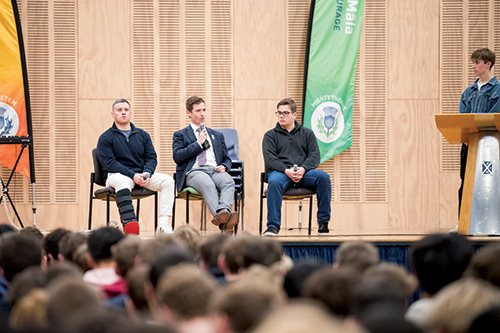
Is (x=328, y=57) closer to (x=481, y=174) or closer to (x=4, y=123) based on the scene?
(x=481, y=174)

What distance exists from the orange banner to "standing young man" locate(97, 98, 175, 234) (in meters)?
1.57

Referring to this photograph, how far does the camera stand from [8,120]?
5375mm

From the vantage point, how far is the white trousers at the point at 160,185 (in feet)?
13.4

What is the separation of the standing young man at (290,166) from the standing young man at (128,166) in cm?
84

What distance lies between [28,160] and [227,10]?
278 cm

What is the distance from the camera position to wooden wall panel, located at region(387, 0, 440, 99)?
5.99 metres

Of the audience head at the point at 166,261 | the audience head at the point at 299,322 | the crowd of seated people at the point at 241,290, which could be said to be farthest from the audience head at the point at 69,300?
the audience head at the point at 299,322

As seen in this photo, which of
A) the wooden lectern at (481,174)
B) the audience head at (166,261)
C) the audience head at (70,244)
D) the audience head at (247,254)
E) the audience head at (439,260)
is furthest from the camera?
the wooden lectern at (481,174)

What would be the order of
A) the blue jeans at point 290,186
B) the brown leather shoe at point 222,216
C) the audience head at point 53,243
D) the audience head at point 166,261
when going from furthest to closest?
the blue jeans at point 290,186 < the brown leather shoe at point 222,216 < the audience head at point 53,243 < the audience head at point 166,261

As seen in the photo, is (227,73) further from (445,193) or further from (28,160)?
(445,193)

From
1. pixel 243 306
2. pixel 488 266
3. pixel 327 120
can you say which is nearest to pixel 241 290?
pixel 243 306

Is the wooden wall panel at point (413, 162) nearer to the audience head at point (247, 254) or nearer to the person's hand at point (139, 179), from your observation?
the person's hand at point (139, 179)

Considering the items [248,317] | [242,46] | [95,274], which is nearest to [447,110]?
[242,46]

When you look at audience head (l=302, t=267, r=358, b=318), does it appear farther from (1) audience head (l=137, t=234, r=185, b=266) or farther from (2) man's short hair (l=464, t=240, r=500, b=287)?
(1) audience head (l=137, t=234, r=185, b=266)
